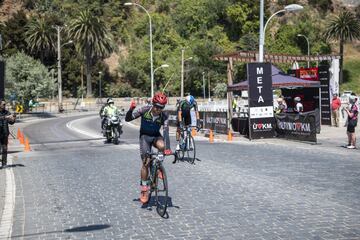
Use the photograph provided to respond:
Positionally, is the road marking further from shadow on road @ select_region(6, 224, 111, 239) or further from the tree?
the tree

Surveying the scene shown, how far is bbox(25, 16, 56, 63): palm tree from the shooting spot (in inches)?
3319

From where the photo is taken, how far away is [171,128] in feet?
99.5

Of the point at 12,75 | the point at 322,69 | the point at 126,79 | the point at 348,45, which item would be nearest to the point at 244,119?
the point at 322,69

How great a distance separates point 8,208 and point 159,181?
2925mm

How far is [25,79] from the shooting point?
54.8 meters

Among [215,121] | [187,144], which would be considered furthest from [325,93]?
[187,144]

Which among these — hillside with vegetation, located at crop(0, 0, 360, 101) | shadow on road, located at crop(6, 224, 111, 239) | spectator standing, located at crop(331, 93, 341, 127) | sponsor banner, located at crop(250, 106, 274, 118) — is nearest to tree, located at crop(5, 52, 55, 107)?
hillside with vegetation, located at crop(0, 0, 360, 101)

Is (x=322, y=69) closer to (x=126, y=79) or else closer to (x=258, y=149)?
(x=258, y=149)

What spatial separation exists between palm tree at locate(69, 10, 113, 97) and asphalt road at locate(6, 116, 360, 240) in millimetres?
70047

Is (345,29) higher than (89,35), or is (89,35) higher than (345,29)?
(345,29)

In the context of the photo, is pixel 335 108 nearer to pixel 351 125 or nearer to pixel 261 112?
pixel 261 112

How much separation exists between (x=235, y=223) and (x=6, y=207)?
14.1 ft

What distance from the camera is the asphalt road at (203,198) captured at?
22.5 ft

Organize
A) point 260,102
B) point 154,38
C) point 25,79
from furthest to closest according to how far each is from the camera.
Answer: point 154,38, point 25,79, point 260,102
